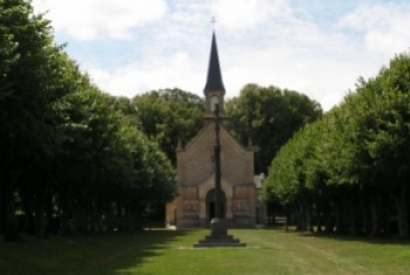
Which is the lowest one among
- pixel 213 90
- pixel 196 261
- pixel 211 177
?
pixel 196 261

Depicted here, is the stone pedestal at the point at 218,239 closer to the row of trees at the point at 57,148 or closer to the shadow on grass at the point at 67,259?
the shadow on grass at the point at 67,259

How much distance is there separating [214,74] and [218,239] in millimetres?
58605

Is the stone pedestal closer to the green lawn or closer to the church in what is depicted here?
the green lawn

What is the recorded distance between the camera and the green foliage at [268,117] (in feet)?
344

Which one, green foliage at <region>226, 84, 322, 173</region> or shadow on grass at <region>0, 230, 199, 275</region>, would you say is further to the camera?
green foliage at <region>226, 84, 322, 173</region>

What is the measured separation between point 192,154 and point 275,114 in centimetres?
1858

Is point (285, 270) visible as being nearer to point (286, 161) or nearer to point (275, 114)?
point (286, 161)

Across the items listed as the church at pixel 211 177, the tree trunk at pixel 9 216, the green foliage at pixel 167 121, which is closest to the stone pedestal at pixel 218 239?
the tree trunk at pixel 9 216

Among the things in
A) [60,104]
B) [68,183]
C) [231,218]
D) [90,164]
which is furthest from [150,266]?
[231,218]

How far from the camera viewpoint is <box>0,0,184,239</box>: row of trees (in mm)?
23688

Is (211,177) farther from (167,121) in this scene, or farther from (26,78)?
(26,78)

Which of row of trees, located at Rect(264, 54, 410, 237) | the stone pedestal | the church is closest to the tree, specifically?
the stone pedestal

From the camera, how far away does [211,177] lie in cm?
8938

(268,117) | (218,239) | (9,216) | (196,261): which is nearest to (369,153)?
(218,239)
